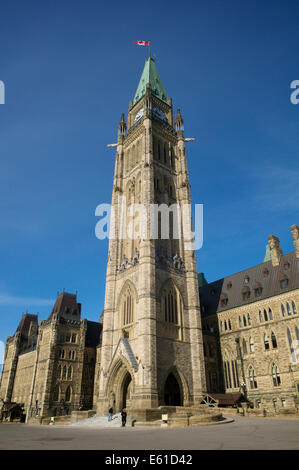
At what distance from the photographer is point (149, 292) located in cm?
3762

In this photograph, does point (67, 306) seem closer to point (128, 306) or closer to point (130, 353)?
point (128, 306)

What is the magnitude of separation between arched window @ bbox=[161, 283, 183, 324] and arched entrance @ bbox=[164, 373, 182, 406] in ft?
22.0

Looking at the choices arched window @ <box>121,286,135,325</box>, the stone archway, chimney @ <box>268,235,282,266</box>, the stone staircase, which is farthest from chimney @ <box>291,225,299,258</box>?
the stone archway

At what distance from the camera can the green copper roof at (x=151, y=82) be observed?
6200 cm

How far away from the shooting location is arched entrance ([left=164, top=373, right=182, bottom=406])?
38969 mm

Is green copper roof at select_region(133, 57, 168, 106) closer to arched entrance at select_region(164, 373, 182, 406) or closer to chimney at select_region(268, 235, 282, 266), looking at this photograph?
chimney at select_region(268, 235, 282, 266)

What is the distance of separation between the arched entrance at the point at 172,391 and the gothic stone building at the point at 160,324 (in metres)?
0.11

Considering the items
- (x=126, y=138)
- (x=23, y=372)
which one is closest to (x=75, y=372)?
(x=23, y=372)

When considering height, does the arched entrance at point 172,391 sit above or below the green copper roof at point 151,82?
below

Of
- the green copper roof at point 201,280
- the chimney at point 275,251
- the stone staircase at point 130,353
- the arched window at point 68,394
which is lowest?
the arched window at point 68,394

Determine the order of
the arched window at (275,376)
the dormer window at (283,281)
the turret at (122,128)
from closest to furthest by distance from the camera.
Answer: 1. the arched window at (275,376)
2. the dormer window at (283,281)
3. the turret at (122,128)

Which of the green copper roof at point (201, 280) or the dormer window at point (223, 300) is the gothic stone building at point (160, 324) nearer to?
the dormer window at point (223, 300)

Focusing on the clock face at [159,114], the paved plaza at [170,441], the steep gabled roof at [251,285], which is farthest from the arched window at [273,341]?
the clock face at [159,114]

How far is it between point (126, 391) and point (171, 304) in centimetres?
1141
